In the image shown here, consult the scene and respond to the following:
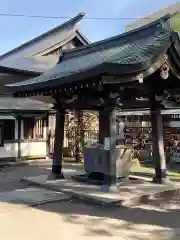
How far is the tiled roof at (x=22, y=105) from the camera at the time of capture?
17.8 metres

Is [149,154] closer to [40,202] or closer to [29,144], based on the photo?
[29,144]

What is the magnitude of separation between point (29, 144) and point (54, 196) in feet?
33.5

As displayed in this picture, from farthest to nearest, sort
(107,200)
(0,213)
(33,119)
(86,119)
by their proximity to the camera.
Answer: (33,119) < (86,119) < (107,200) < (0,213)

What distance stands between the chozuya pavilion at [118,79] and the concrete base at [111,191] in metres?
0.41

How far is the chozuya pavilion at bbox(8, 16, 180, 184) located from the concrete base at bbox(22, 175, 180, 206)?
0.41m

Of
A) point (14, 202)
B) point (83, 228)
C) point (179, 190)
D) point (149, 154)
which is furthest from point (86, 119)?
point (83, 228)

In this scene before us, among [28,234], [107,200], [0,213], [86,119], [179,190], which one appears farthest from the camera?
[86,119]

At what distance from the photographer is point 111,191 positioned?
8.89 meters

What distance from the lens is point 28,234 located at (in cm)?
598


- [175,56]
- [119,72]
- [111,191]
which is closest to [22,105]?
[111,191]

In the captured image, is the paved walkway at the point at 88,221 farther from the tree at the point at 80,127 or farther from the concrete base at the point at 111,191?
the tree at the point at 80,127

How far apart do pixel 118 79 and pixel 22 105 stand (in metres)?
11.4

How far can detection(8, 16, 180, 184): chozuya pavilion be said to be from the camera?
8109 mm

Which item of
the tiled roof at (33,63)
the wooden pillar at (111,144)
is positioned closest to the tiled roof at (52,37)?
the tiled roof at (33,63)
